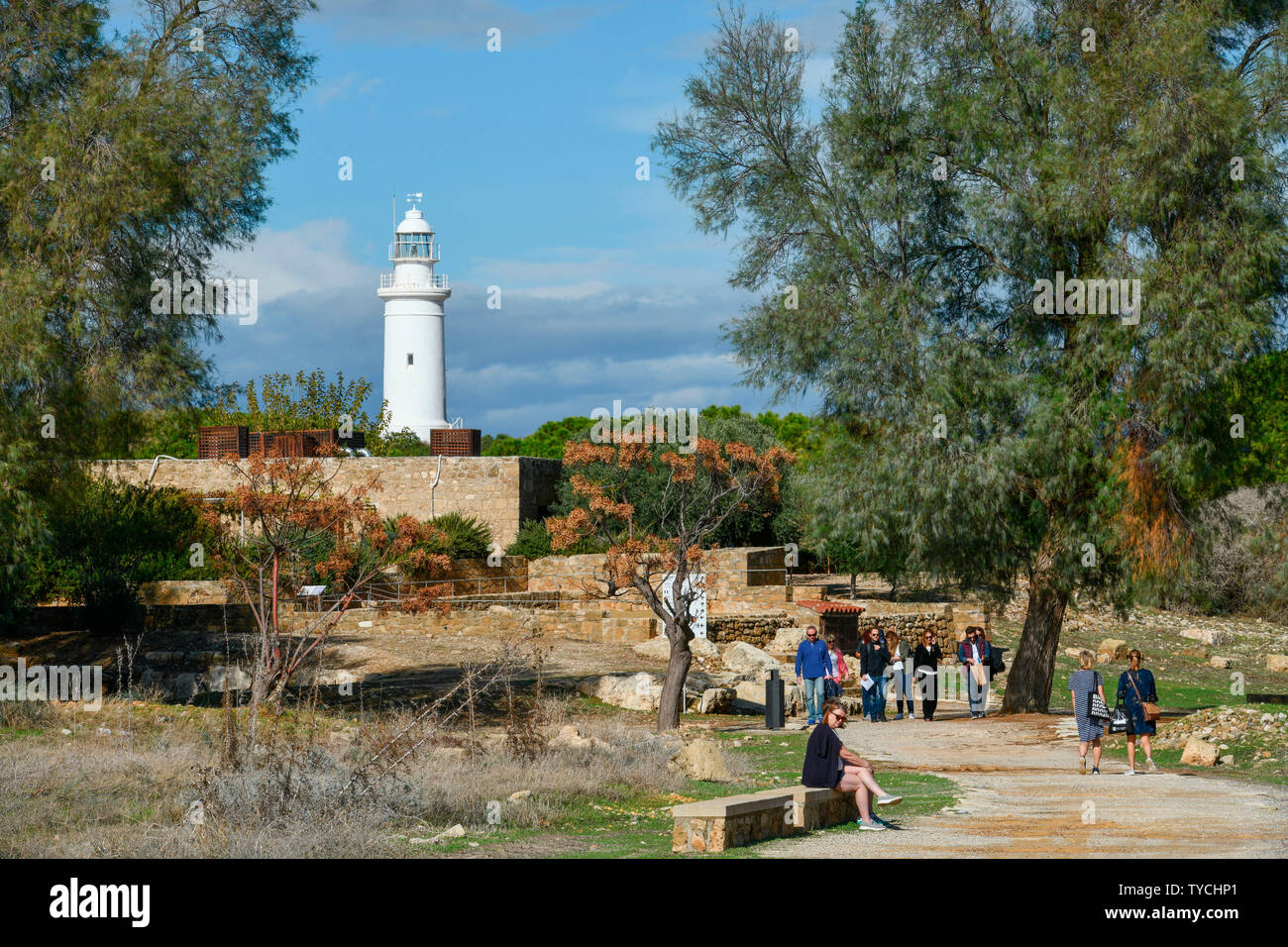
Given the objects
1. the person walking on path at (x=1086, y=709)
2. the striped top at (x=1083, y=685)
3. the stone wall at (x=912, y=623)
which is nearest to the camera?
the person walking on path at (x=1086, y=709)

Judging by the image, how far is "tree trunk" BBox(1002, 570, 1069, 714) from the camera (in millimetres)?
21359

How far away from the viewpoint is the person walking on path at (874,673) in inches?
866

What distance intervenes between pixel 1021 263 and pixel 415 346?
130ft

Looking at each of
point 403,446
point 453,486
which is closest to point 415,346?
point 403,446

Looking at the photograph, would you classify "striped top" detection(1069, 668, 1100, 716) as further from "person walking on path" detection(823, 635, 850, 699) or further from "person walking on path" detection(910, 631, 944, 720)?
"person walking on path" detection(910, 631, 944, 720)

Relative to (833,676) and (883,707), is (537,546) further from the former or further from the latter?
(833,676)

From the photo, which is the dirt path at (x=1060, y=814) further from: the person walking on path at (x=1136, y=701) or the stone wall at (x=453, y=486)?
the stone wall at (x=453, y=486)

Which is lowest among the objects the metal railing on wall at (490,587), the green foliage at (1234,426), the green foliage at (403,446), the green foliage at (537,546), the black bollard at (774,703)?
the black bollard at (774,703)

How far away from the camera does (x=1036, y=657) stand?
856 inches

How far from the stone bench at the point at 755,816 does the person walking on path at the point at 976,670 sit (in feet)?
35.0

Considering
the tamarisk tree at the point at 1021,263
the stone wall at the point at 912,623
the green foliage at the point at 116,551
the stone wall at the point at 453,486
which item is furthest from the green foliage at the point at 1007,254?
the stone wall at the point at 453,486

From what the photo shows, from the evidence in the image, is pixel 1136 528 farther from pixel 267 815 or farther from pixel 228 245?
pixel 228 245
